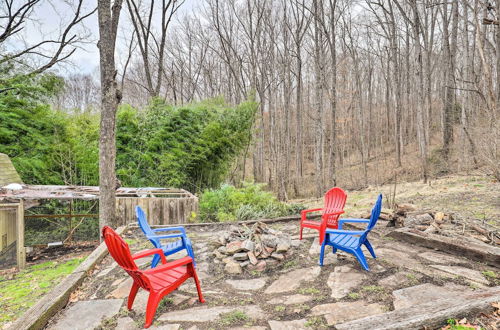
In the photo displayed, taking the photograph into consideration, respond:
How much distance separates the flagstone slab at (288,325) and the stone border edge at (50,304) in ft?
5.96

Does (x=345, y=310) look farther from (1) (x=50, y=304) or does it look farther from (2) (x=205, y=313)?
(1) (x=50, y=304)

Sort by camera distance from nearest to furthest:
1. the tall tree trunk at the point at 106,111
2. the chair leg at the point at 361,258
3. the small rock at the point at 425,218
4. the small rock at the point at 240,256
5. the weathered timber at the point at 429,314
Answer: the weathered timber at the point at 429,314
the chair leg at the point at 361,258
the small rock at the point at 240,256
the small rock at the point at 425,218
the tall tree trunk at the point at 106,111

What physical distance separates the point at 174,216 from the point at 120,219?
106cm

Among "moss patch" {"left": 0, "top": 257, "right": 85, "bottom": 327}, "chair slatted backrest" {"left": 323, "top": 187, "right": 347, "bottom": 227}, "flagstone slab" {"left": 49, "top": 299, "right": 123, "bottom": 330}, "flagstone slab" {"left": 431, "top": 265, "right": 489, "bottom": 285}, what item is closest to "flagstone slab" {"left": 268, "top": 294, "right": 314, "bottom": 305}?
"flagstone slab" {"left": 49, "top": 299, "right": 123, "bottom": 330}

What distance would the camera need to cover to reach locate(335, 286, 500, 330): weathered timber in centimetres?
187

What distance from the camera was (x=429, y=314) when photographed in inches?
76.7

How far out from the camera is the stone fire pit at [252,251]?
11.1 feet

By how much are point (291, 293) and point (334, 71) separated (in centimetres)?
920

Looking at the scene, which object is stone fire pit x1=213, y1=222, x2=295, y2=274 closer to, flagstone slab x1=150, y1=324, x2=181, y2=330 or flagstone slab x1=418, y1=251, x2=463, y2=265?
flagstone slab x1=150, y1=324, x2=181, y2=330

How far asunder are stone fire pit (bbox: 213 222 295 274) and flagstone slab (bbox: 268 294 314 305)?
0.76 metres

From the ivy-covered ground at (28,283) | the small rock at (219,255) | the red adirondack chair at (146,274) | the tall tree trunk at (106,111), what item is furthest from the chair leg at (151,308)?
the tall tree trunk at (106,111)

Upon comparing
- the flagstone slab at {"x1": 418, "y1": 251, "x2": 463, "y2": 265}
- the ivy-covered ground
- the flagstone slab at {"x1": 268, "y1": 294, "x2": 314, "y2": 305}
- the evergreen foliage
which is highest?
the evergreen foliage

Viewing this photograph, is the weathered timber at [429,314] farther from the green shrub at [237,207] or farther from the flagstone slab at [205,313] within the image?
the green shrub at [237,207]

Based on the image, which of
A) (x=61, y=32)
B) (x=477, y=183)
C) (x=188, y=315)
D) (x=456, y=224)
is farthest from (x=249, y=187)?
(x=61, y=32)
